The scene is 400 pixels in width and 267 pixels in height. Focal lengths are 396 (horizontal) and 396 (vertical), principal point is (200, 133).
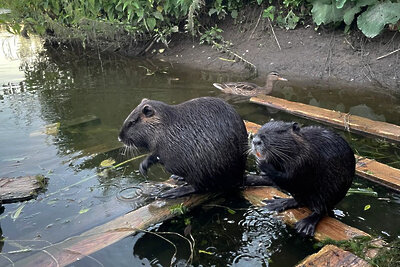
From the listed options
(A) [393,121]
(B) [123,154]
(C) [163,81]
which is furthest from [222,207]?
(C) [163,81]

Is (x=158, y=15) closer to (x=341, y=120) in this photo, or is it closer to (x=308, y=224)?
(x=341, y=120)

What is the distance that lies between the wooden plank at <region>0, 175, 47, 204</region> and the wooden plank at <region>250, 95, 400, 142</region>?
299cm

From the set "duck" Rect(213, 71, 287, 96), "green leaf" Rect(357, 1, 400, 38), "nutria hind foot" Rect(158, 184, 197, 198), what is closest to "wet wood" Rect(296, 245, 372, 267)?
"nutria hind foot" Rect(158, 184, 197, 198)

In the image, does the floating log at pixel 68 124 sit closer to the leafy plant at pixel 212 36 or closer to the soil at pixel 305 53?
the soil at pixel 305 53

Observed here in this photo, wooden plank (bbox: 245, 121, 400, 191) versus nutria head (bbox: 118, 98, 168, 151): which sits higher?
nutria head (bbox: 118, 98, 168, 151)

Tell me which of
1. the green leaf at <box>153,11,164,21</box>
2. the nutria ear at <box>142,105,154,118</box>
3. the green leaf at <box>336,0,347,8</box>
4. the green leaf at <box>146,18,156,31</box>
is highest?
the green leaf at <box>336,0,347,8</box>

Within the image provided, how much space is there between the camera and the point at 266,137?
254 cm

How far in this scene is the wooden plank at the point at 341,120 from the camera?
13.6 feet

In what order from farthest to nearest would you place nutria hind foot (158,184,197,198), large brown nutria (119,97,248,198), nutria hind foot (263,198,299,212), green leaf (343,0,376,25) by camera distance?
green leaf (343,0,376,25)
nutria hind foot (158,184,197,198)
large brown nutria (119,97,248,198)
nutria hind foot (263,198,299,212)

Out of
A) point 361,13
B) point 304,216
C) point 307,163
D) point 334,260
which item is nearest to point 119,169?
point 304,216

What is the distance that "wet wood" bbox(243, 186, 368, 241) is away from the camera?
8.43 ft

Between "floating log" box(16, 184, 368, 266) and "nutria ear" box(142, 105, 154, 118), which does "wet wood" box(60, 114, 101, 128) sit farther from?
"floating log" box(16, 184, 368, 266)

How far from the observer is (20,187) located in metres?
3.36

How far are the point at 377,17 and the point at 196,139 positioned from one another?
184 inches
